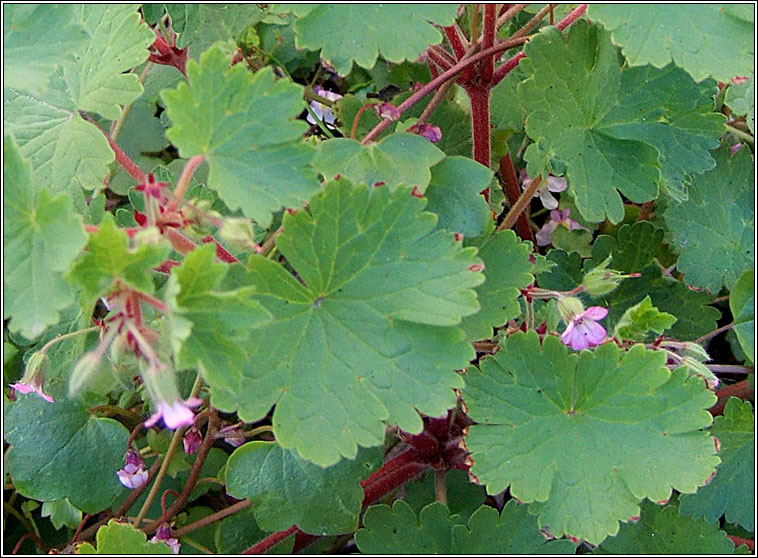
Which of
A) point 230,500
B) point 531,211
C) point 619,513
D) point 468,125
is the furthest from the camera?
point 531,211

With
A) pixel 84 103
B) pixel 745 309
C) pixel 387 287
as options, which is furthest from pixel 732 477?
pixel 84 103

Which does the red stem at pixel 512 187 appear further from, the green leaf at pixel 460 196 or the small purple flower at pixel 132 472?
the small purple flower at pixel 132 472

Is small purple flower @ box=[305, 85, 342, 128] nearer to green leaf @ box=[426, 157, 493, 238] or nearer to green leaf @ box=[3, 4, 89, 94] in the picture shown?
Answer: green leaf @ box=[426, 157, 493, 238]

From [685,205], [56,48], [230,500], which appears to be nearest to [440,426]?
[230,500]

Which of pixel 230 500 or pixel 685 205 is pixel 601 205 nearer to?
pixel 685 205

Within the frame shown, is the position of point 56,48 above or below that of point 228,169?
above

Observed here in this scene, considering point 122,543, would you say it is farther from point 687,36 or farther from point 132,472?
point 687,36

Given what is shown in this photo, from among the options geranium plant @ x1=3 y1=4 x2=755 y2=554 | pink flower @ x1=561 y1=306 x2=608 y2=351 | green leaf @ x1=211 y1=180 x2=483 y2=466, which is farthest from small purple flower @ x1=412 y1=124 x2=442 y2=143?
pink flower @ x1=561 y1=306 x2=608 y2=351
